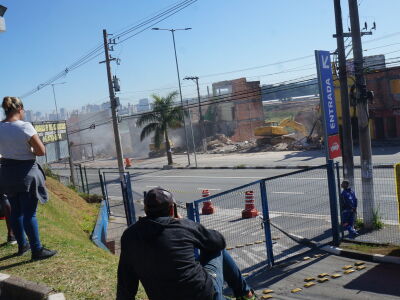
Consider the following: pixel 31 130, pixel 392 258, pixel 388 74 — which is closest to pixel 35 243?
pixel 31 130

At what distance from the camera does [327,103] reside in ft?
37.2

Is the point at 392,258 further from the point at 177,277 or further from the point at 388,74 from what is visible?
the point at 388,74

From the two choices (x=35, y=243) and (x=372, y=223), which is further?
(x=372, y=223)

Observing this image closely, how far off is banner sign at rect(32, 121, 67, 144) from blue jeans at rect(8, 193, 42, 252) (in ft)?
90.1

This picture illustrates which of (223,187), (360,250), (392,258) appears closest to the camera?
(392,258)

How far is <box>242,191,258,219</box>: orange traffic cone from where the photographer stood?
8.18 metres

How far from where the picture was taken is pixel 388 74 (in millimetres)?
34688

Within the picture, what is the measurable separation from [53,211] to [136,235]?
24.5 feet

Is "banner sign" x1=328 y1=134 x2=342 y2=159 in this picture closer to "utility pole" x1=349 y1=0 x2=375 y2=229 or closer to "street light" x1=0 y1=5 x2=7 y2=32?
"utility pole" x1=349 y1=0 x2=375 y2=229

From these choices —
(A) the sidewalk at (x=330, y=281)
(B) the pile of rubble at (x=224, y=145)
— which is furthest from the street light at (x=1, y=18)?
(B) the pile of rubble at (x=224, y=145)

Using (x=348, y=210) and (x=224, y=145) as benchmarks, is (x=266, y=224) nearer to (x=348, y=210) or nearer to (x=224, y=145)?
(x=348, y=210)

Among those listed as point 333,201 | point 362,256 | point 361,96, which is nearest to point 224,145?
point 361,96

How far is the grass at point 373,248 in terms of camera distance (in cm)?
866

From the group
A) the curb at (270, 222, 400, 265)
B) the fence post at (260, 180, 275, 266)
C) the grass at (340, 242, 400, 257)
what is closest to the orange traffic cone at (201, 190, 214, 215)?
the fence post at (260, 180, 275, 266)
